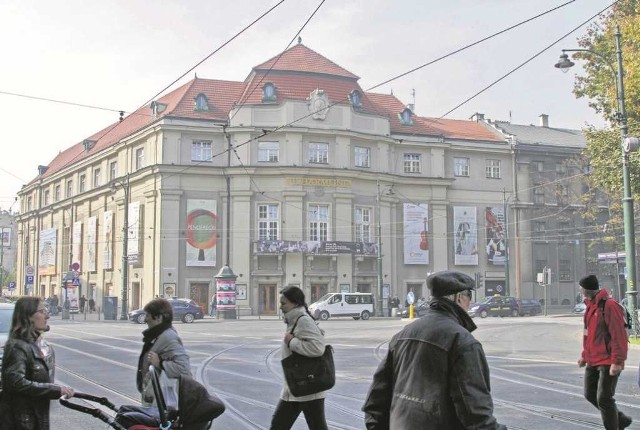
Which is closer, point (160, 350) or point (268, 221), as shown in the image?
point (160, 350)

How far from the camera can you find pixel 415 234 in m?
53.8

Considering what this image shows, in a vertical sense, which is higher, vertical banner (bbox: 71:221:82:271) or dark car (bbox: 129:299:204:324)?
vertical banner (bbox: 71:221:82:271)

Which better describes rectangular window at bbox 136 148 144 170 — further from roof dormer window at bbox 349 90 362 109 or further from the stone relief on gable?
roof dormer window at bbox 349 90 362 109

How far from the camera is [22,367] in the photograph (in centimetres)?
464

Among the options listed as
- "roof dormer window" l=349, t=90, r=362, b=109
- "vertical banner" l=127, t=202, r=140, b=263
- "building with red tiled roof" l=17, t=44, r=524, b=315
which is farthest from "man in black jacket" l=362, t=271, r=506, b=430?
"vertical banner" l=127, t=202, r=140, b=263

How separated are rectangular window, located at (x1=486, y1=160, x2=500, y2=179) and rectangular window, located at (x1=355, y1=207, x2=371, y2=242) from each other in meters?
11.9

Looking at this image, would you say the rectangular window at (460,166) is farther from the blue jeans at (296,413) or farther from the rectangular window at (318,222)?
the blue jeans at (296,413)

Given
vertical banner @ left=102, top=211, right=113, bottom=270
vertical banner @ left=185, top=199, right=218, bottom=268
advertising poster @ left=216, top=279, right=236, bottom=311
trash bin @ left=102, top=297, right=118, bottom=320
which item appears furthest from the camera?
vertical banner @ left=102, top=211, right=113, bottom=270

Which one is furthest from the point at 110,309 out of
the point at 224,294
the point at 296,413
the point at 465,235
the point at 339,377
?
the point at 296,413

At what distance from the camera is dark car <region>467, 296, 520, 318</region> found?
1802 inches

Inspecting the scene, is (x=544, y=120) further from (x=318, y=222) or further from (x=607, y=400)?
(x=607, y=400)

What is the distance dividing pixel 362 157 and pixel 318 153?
3600 mm

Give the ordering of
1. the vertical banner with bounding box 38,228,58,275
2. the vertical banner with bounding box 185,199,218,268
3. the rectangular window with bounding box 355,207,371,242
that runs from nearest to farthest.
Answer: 1. the vertical banner with bounding box 185,199,218,268
2. the rectangular window with bounding box 355,207,371,242
3. the vertical banner with bounding box 38,228,58,275

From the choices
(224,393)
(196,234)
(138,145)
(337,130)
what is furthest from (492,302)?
(224,393)
